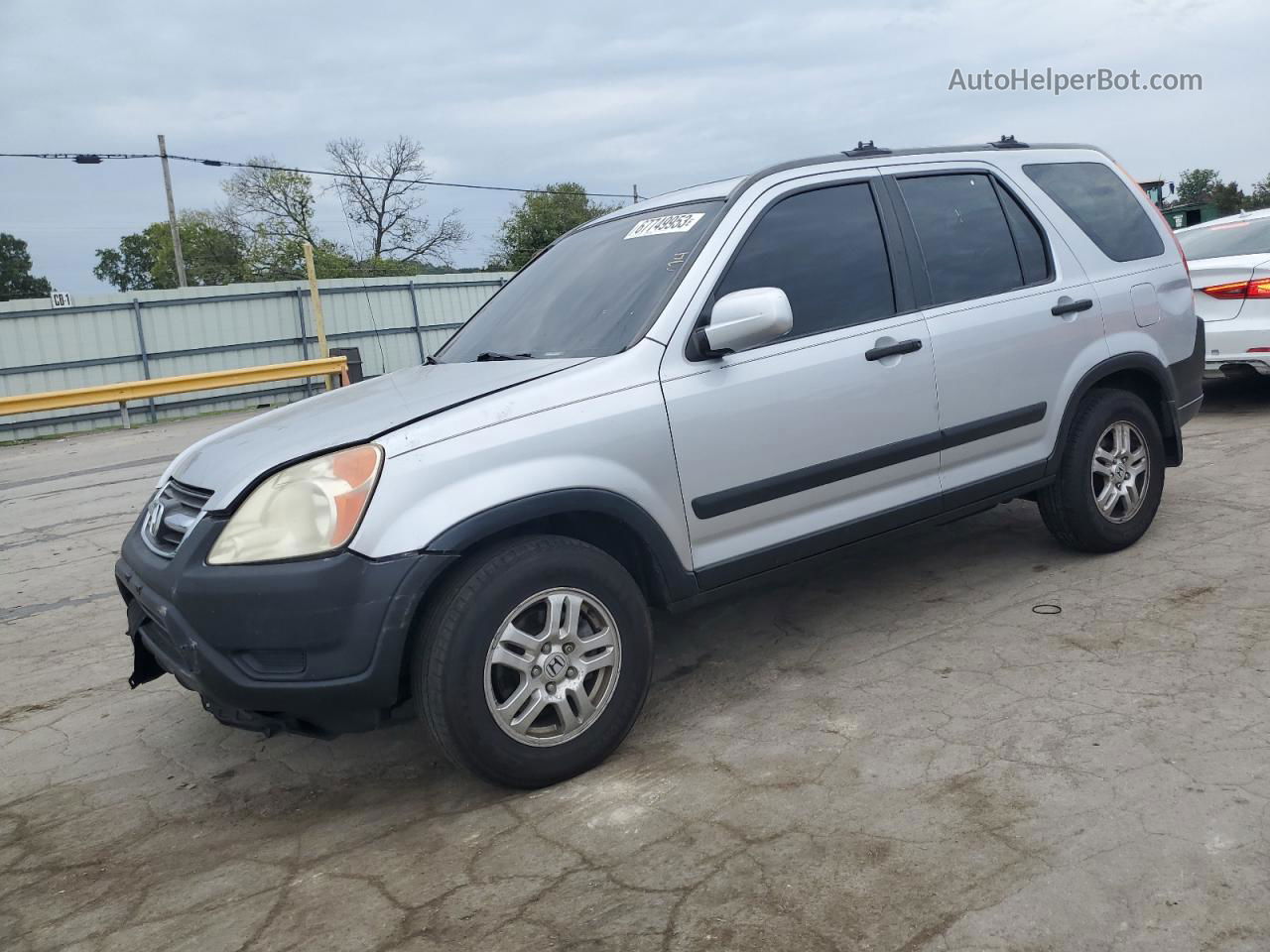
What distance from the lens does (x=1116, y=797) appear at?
9.07 feet

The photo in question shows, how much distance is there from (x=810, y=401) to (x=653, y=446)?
664 millimetres

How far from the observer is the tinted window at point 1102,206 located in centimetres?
475

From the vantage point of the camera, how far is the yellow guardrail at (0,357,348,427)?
16.2 meters

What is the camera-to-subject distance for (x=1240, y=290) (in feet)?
25.2

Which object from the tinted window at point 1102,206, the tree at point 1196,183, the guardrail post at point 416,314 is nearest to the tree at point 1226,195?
the tree at point 1196,183

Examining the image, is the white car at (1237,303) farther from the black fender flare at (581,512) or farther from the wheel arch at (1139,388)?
the black fender flare at (581,512)

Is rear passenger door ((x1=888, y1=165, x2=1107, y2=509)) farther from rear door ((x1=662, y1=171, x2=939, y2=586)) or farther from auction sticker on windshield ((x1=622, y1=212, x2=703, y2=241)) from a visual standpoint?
auction sticker on windshield ((x1=622, y1=212, x2=703, y2=241))

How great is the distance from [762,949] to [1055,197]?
3667 millimetres

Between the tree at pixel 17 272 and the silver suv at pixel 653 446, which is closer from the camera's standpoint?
the silver suv at pixel 653 446

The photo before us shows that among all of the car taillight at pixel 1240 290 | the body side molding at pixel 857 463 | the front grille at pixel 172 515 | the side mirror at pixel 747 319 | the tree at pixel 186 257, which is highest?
the tree at pixel 186 257

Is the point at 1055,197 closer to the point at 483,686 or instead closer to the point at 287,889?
the point at 483,686

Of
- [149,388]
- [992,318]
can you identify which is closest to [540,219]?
[149,388]

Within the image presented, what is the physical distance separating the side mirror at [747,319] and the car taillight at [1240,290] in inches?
229

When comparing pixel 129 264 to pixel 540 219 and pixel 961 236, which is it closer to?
pixel 540 219
